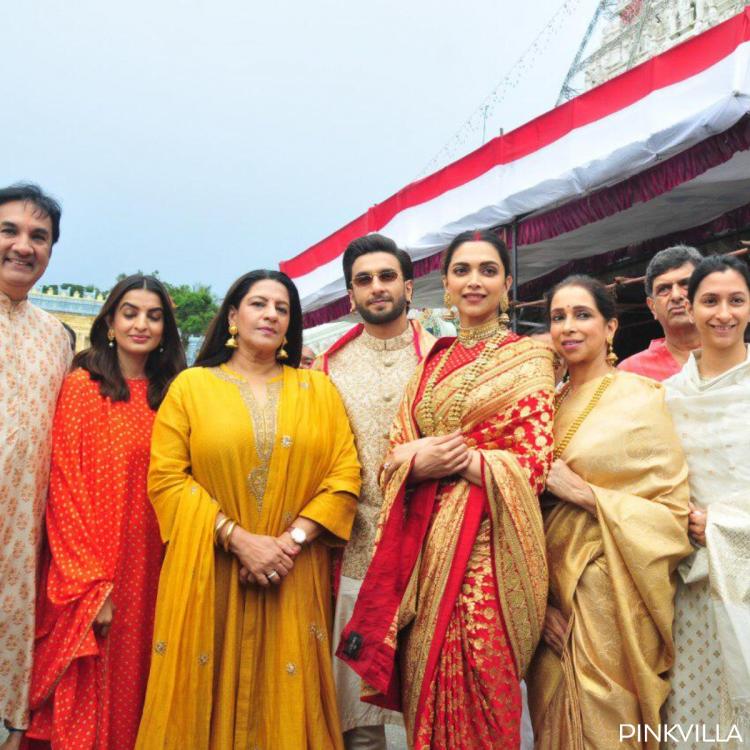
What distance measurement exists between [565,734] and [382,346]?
4.94ft

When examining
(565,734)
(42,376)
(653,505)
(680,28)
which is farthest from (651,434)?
(680,28)

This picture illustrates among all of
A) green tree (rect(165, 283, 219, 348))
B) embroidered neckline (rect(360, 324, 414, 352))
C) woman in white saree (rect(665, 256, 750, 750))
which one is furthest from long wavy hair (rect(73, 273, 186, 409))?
green tree (rect(165, 283, 219, 348))

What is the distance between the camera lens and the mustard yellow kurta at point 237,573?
88.3 inches

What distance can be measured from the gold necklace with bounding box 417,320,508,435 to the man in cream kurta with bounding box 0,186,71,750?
144 centimetres

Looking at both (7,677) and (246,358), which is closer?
(7,677)

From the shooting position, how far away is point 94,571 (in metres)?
2.45

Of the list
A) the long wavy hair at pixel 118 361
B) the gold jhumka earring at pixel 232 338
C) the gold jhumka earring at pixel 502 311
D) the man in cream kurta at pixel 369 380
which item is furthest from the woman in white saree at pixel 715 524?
the long wavy hair at pixel 118 361

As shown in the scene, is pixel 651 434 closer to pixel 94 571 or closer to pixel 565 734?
pixel 565 734

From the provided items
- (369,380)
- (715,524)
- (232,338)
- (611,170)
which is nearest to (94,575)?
(232,338)

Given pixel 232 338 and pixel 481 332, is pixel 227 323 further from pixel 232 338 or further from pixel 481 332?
pixel 481 332

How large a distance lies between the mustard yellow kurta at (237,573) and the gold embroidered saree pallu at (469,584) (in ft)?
1.05

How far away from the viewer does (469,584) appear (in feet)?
6.68

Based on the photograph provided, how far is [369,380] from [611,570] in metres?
1.14

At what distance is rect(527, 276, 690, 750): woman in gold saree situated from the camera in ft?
6.61
